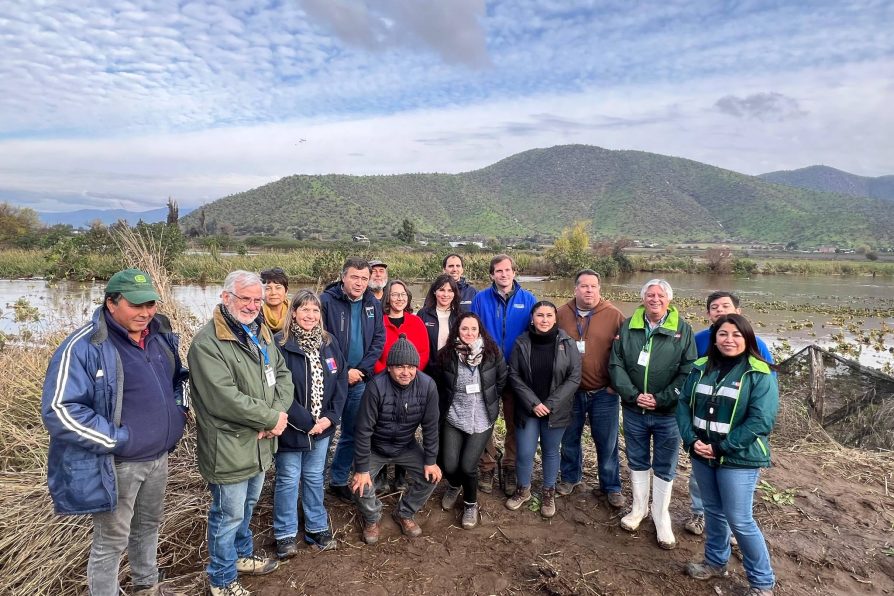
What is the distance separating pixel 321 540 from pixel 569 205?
95.4 meters

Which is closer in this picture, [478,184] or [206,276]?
[206,276]

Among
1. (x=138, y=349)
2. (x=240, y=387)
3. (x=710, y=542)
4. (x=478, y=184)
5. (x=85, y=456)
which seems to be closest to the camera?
(x=85, y=456)

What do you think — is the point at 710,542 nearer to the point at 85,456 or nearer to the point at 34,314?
the point at 85,456

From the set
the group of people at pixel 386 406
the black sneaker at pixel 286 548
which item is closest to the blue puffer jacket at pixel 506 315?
the group of people at pixel 386 406

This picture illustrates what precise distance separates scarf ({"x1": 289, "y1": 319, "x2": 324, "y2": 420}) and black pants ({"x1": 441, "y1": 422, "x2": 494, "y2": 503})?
105 cm

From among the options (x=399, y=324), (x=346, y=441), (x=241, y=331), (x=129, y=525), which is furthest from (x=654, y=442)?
(x=129, y=525)

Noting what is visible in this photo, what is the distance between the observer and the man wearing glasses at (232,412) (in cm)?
254

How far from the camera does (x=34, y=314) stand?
761 centimetres

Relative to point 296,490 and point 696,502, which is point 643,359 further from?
point 296,490

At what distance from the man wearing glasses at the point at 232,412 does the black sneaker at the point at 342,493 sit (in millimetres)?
1083

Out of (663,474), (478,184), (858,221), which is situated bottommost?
(663,474)

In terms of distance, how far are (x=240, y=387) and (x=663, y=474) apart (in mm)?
3029

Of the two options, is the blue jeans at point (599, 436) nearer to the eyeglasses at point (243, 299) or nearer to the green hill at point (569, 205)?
the eyeglasses at point (243, 299)

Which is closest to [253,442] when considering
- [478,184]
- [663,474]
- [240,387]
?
[240,387]
